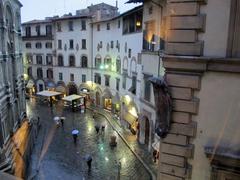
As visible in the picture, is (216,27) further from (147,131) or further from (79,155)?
(79,155)

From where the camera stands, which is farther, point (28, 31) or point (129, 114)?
point (28, 31)

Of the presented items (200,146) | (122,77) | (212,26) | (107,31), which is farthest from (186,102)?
(107,31)

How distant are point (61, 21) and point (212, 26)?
147ft

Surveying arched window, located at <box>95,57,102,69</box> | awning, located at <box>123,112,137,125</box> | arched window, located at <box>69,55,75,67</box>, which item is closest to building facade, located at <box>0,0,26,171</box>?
awning, located at <box>123,112,137,125</box>

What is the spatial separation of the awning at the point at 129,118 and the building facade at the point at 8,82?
12452mm

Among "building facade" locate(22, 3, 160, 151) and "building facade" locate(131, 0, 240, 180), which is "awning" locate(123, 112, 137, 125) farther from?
"building facade" locate(131, 0, 240, 180)

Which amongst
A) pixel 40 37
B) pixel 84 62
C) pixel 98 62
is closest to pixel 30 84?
pixel 40 37

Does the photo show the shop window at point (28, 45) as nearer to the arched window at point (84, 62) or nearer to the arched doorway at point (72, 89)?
the arched doorway at point (72, 89)

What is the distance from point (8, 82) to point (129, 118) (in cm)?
1420

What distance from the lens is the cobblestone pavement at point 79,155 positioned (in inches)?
788

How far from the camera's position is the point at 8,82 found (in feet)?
78.1

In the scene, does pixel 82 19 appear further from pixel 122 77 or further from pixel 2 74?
pixel 2 74

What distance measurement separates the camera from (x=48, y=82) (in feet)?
173

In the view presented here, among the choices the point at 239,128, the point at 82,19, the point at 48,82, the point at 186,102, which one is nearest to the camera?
the point at 239,128
